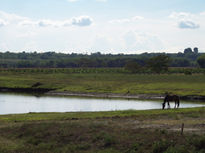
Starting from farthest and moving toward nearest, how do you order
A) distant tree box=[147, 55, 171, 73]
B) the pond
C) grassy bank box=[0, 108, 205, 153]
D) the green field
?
distant tree box=[147, 55, 171, 73]
the pond
the green field
grassy bank box=[0, 108, 205, 153]

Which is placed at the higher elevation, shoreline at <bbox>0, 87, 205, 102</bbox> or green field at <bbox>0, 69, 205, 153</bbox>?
green field at <bbox>0, 69, 205, 153</bbox>

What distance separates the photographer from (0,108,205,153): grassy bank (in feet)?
60.6

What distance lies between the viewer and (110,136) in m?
20.4

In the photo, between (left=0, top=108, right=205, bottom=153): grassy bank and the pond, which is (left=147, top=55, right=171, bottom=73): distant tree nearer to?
the pond

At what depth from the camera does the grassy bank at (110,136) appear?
727 inches

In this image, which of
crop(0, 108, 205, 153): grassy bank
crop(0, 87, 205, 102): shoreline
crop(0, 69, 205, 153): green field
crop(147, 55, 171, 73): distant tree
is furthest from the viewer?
crop(147, 55, 171, 73): distant tree

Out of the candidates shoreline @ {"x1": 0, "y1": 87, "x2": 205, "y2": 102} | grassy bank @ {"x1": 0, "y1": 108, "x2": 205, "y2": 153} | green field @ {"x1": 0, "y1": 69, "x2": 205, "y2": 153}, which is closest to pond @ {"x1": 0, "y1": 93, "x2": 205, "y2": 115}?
shoreline @ {"x1": 0, "y1": 87, "x2": 205, "y2": 102}

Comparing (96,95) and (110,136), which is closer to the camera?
(110,136)

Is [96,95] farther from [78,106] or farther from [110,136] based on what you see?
[110,136]

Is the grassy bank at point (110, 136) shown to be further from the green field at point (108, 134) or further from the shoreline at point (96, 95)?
the shoreline at point (96, 95)

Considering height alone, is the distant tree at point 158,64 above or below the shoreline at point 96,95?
above

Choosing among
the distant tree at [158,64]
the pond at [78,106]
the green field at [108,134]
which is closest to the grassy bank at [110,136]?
the green field at [108,134]

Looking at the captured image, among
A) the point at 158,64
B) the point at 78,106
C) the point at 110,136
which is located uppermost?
the point at 158,64

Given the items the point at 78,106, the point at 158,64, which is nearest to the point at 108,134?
the point at 78,106
